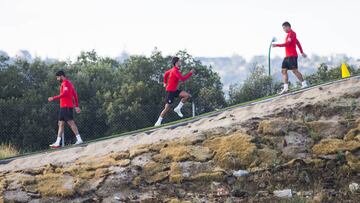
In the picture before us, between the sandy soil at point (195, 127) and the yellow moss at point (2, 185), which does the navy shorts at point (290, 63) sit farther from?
the yellow moss at point (2, 185)

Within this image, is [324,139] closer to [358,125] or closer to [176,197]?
[358,125]

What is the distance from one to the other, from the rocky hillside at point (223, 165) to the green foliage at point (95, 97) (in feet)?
44.9

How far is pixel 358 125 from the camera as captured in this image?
53.5 feet

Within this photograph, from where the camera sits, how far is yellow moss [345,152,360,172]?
15.0m

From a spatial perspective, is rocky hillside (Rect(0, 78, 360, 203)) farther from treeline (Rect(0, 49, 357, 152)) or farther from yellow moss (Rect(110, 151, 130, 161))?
treeline (Rect(0, 49, 357, 152))

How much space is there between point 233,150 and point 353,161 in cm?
251

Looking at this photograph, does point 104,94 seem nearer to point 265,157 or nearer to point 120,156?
point 120,156

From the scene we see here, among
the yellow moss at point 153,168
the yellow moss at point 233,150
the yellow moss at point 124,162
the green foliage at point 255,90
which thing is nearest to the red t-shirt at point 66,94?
the yellow moss at point 124,162

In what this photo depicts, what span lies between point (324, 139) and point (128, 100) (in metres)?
19.7

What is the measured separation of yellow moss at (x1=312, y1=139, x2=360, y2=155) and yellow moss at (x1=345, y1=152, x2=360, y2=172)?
0.78 ft

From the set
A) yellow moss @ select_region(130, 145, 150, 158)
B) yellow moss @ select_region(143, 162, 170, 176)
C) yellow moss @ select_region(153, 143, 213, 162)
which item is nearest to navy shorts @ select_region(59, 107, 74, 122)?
yellow moss @ select_region(130, 145, 150, 158)

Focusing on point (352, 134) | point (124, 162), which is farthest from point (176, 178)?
point (352, 134)

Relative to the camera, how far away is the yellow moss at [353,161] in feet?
49.4

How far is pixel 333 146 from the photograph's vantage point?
15.7 metres
